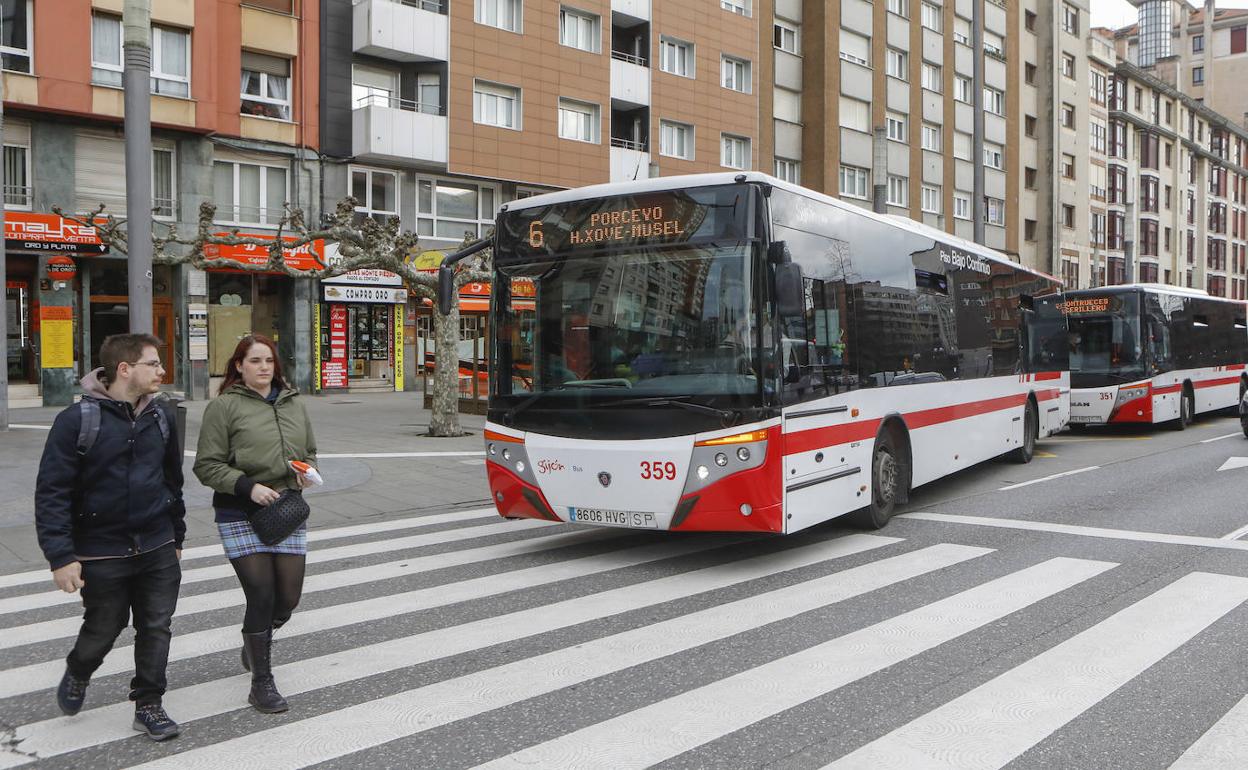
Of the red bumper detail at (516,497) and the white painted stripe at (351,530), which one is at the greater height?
the red bumper detail at (516,497)

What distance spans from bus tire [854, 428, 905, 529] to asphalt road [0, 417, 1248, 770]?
0.70 feet

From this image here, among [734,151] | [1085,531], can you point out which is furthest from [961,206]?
[1085,531]

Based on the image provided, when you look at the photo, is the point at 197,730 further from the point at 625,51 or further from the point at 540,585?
the point at 625,51

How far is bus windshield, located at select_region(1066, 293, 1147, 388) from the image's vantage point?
18500 millimetres

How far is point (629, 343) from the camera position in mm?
7453

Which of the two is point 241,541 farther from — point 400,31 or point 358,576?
point 400,31

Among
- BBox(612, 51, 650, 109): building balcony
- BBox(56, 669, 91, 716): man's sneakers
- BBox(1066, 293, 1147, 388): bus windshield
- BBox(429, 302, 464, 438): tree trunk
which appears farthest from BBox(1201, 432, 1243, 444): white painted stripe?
BBox(612, 51, 650, 109): building balcony

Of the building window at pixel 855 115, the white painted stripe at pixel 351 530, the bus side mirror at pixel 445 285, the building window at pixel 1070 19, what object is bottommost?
the white painted stripe at pixel 351 530

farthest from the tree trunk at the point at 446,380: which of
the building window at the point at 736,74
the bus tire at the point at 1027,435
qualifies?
the building window at the point at 736,74

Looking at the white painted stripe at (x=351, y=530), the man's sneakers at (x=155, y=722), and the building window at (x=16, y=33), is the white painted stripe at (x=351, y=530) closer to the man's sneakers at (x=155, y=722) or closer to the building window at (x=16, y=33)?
the man's sneakers at (x=155, y=722)

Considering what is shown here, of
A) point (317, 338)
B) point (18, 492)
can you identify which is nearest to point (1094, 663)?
point (18, 492)

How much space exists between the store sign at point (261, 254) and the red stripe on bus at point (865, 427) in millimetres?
17959

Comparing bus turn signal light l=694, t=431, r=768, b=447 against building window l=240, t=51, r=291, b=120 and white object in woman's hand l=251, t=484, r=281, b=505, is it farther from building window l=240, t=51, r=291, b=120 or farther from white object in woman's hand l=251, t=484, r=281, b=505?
building window l=240, t=51, r=291, b=120

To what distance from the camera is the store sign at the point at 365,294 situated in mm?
28312
